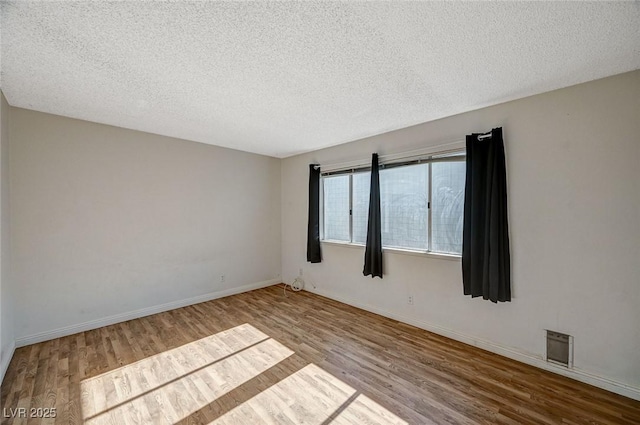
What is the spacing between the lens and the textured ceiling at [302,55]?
138cm

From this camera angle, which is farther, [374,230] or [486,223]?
[374,230]

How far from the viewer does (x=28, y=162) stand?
270 cm

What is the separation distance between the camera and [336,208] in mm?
4242

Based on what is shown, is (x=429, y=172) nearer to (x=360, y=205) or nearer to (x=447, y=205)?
(x=447, y=205)

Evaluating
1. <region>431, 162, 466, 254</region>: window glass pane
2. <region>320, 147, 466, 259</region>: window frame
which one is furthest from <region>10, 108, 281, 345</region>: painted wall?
<region>431, 162, 466, 254</region>: window glass pane

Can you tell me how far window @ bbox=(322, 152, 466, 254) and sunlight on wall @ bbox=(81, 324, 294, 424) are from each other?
1966 millimetres

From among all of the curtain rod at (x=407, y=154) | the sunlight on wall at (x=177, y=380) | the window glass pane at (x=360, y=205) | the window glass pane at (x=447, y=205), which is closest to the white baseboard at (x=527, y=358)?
the window glass pane at (x=447, y=205)

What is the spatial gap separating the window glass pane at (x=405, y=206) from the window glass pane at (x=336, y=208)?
2.41 feet

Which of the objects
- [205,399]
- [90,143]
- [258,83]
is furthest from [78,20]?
[205,399]

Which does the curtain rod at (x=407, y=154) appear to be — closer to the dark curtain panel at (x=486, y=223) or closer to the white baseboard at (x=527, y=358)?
the dark curtain panel at (x=486, y=223)

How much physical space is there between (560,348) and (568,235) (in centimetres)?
99

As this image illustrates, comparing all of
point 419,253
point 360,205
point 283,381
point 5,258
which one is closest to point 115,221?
point 5,258

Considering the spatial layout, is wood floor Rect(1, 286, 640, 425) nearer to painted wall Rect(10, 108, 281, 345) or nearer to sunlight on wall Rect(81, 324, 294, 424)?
sunlight on wall Rect(81, 324, 294, 424)

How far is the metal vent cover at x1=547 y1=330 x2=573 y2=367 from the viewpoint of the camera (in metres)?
2.17
